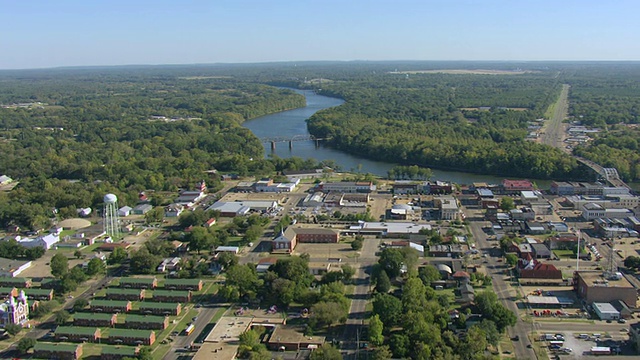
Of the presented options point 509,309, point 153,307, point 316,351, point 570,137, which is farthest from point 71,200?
point 570,137

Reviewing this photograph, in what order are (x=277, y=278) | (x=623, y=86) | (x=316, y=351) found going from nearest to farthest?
(x=316, y=351), (x=277, y=278), (x=623, y=86)

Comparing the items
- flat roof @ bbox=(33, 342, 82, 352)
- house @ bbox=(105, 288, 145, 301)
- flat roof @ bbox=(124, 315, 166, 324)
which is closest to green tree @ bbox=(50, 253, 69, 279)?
house @ bbox=(105, 288, 145, 301)

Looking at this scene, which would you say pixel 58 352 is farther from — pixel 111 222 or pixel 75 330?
pixel 111 222

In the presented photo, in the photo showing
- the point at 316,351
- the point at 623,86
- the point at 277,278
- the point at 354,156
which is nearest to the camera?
the point at 316,351

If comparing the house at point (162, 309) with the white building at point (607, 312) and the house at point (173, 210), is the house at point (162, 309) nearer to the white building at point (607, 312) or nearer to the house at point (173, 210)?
the house at point (173, 210)

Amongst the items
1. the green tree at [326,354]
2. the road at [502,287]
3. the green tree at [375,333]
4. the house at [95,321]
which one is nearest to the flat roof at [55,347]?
the house at [95,321]

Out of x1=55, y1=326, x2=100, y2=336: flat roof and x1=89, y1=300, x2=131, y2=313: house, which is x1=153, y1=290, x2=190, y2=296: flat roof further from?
x1=55, y1=326, x2=100, y2=336: flat roof

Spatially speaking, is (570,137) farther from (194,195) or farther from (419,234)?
(194,195)
